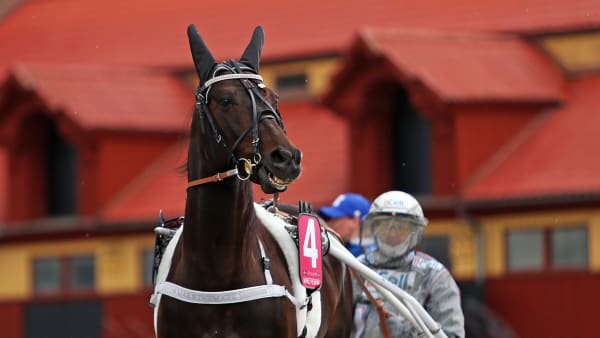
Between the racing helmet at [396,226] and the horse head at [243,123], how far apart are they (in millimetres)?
1955

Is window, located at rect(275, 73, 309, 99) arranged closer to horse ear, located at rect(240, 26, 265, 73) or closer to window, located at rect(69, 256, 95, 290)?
window, located at rect(69, 256, 95, 290)

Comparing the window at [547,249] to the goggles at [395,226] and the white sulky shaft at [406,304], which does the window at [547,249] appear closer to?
the goggles at [395,226]

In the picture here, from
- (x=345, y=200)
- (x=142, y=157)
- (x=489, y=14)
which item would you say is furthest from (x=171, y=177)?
(x=345, y=200)

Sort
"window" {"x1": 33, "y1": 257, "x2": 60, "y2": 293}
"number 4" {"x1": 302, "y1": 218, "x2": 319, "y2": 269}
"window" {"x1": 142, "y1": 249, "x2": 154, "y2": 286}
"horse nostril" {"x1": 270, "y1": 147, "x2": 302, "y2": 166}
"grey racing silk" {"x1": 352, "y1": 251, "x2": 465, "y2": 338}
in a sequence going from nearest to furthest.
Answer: "horse nostril" {"x1": 270, "y1": 147, "x2": 302, "y2": 166}, "number 4" {"x1": 302, "y1": 218, "x2": 319, "y2": 269}, "grey racing silk" {"x1": 352, "y1": 251, "x2": 465, "y2": 338}, "window" {"x1": 142, "y1": 249, "x2": 154, "y2": 286}, "window" {"x1": 33, "y1": 257, "x2": 60, "y2": 293}

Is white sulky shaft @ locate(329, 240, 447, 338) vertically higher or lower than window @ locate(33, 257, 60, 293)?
→ higher

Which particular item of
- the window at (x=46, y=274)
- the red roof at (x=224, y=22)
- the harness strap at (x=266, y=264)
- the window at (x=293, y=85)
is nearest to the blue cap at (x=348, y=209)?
the harness strap at (x=266, y=264)

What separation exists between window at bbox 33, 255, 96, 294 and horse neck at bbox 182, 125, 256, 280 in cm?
2280

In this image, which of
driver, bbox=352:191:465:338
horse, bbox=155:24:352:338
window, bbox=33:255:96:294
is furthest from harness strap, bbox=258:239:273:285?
window, bbox=33:255:96:294

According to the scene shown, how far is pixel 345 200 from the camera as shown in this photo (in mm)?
11609

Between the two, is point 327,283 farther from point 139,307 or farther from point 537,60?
point 139,307

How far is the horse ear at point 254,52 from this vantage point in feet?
26.3

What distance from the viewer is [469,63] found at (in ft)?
85.1

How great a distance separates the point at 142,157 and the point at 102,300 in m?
2.69

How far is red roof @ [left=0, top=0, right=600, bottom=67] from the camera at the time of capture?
90.2 ft
